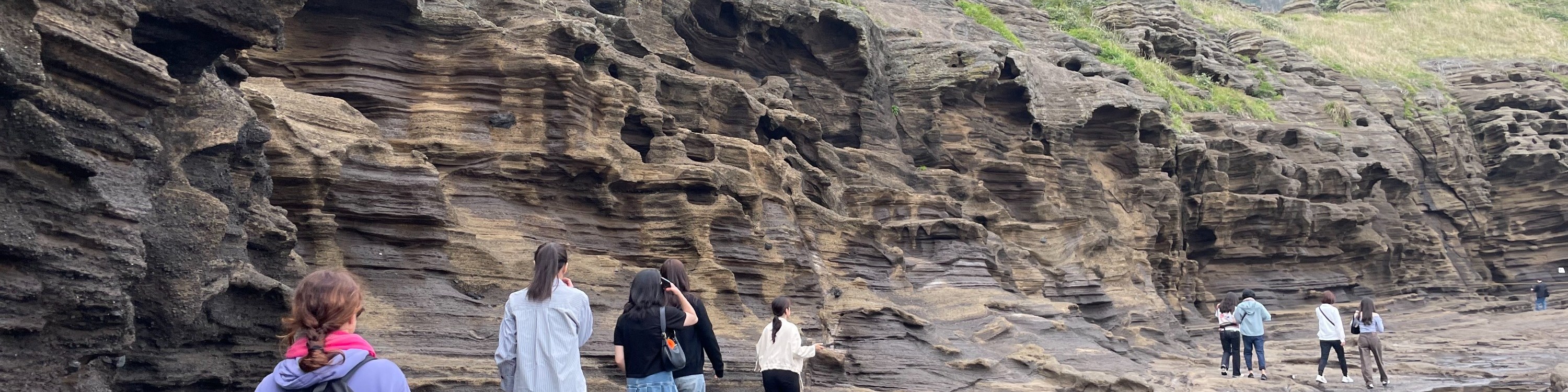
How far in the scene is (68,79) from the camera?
620 cm

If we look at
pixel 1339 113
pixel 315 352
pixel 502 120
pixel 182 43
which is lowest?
pixel 315 352

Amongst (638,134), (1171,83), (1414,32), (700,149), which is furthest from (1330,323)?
(1414,32)

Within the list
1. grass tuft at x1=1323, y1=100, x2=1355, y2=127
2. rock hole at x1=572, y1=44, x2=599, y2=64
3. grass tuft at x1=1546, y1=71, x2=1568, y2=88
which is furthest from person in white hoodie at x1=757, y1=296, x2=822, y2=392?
grass tuft at x1=1546, y1=71, x2=1568, y2=88

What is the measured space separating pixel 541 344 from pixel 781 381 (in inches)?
142

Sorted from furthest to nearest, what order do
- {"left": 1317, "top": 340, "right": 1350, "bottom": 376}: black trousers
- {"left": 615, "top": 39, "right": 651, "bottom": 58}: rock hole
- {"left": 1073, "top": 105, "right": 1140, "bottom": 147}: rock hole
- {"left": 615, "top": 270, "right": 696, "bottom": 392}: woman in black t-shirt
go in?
{"left": 1073, "top": 105, "right": 1140, "bottom": 147}: rock hole
{"left": 615, "top": 39, "right": 651, "bottom": 58}: rock hole
{"left": 1317, "top": 340, "right": 1350, "bottom": 376}: black trousers
{"left": 615, "top": 270, "right": 696, "bottom": 392}: woman in black t-shirt

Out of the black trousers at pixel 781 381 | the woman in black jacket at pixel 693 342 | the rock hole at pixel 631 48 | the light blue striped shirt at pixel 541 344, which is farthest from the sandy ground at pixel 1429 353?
the light blue striped shirt at pixel 541 344

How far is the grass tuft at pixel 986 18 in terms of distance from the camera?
103ft

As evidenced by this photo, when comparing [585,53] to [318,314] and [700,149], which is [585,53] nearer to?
[700,149]

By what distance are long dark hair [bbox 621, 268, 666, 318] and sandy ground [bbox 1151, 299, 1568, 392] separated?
464 inches

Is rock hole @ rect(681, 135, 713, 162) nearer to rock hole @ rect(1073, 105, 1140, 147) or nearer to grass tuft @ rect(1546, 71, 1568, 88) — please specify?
rock hole @ rect(1073, 105, 1140, 147)

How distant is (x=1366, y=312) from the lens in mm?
15664

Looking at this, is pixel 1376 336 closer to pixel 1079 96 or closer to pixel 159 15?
pixel 1079 96

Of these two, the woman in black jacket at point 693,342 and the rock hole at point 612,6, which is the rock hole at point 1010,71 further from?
the woman in black jacket at point 693,342

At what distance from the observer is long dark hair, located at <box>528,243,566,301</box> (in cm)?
596
